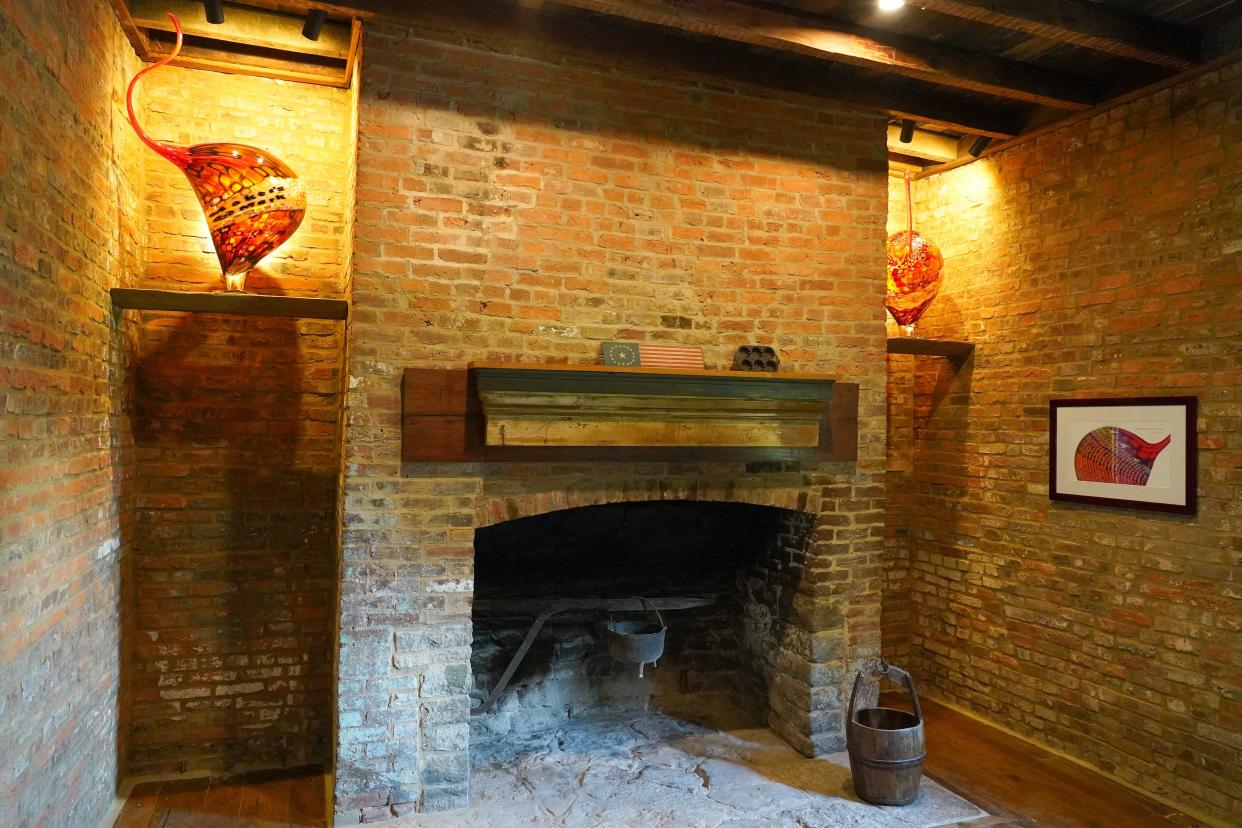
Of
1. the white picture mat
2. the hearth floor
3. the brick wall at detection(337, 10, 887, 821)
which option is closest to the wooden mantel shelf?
the brick wall at detection(337, 10, 887, 821)

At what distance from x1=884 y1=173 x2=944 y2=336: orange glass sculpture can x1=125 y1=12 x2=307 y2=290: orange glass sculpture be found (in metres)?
3.20

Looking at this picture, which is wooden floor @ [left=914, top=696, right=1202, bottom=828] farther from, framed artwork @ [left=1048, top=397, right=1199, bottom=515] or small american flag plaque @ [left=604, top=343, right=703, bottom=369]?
small american flag plaque @ [left=604, top=343, right=703, bottom=369]

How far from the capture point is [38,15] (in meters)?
2.48

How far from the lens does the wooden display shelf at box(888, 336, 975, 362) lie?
4363 millimetres

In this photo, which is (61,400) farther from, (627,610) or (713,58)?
(713,58)

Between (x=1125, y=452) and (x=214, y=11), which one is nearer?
(x=214, y=11)

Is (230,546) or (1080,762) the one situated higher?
(230,546)

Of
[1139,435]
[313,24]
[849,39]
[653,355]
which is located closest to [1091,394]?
[1139,435]

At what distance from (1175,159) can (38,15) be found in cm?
457

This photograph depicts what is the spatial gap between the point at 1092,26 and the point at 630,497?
2.82 metres

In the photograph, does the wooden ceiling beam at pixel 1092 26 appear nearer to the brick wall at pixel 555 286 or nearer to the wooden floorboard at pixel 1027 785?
the brick wall at pixel 555 286

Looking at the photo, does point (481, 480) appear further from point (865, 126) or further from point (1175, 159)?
point (1175, 159)

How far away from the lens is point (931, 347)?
452cm

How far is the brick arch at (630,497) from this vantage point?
11.1 ft
